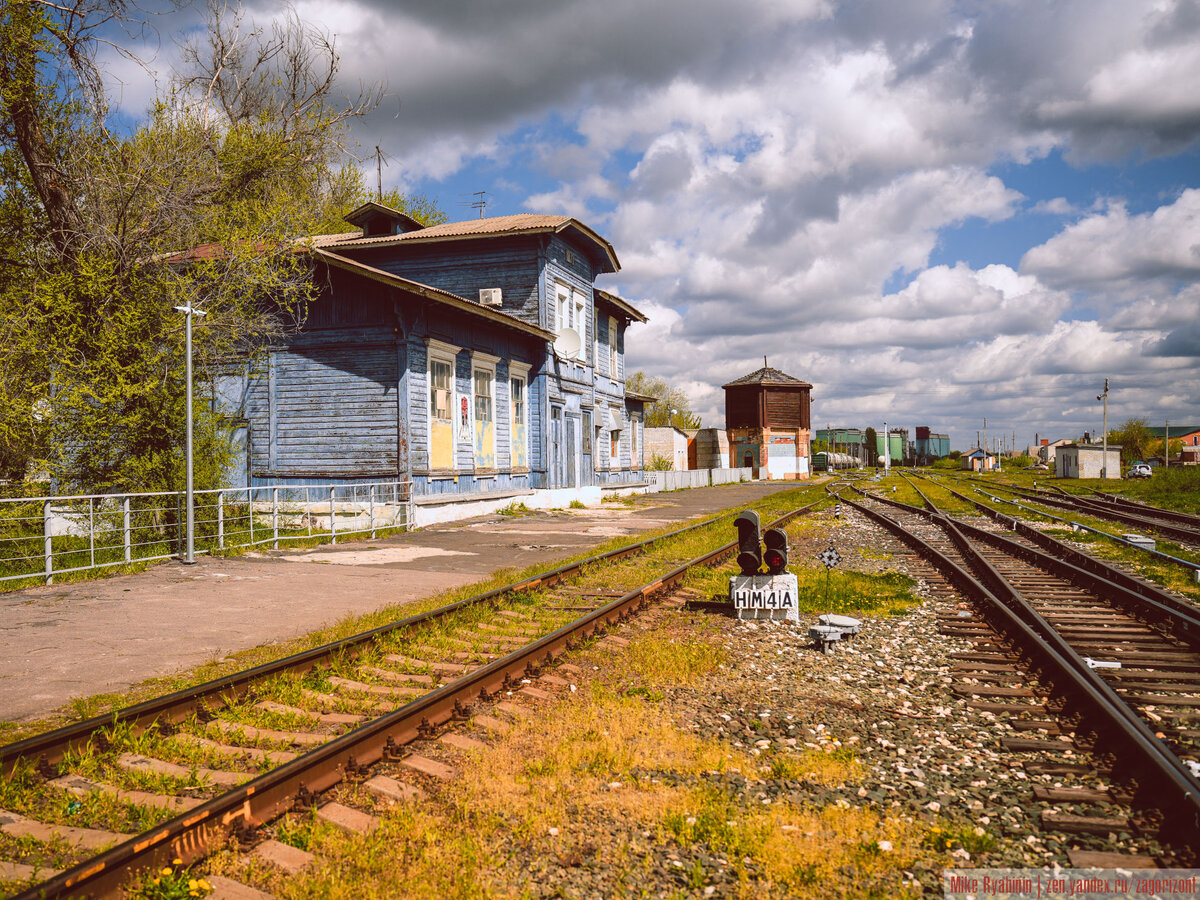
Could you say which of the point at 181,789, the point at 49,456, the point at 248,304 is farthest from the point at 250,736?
the point at 248,304

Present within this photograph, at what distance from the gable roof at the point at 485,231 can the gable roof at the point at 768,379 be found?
118 feet

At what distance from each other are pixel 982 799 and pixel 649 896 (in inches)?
76.1

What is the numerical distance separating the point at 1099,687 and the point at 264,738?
5564mm

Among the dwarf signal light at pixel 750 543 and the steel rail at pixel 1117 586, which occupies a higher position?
the dwarf signal light at pixel 750 543

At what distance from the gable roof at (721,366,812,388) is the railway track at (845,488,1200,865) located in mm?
50141

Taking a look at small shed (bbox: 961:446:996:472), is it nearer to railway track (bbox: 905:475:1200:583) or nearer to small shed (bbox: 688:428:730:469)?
small shed (bbox: 688:428:730:469)

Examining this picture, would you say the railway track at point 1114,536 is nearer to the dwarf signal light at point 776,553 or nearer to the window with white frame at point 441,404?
the dwarf signal light at point 776,553

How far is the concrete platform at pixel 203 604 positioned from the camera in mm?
6000

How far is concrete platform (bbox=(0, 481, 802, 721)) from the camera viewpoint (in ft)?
19.7

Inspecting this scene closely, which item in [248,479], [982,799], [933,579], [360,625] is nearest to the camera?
[982,799]

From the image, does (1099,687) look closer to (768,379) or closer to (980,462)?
(768,379)

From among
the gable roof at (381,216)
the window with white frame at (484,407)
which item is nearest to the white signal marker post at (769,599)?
the window with white frame at (484,407)

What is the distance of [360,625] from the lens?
291 inches

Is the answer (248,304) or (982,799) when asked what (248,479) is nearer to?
(248,304)
